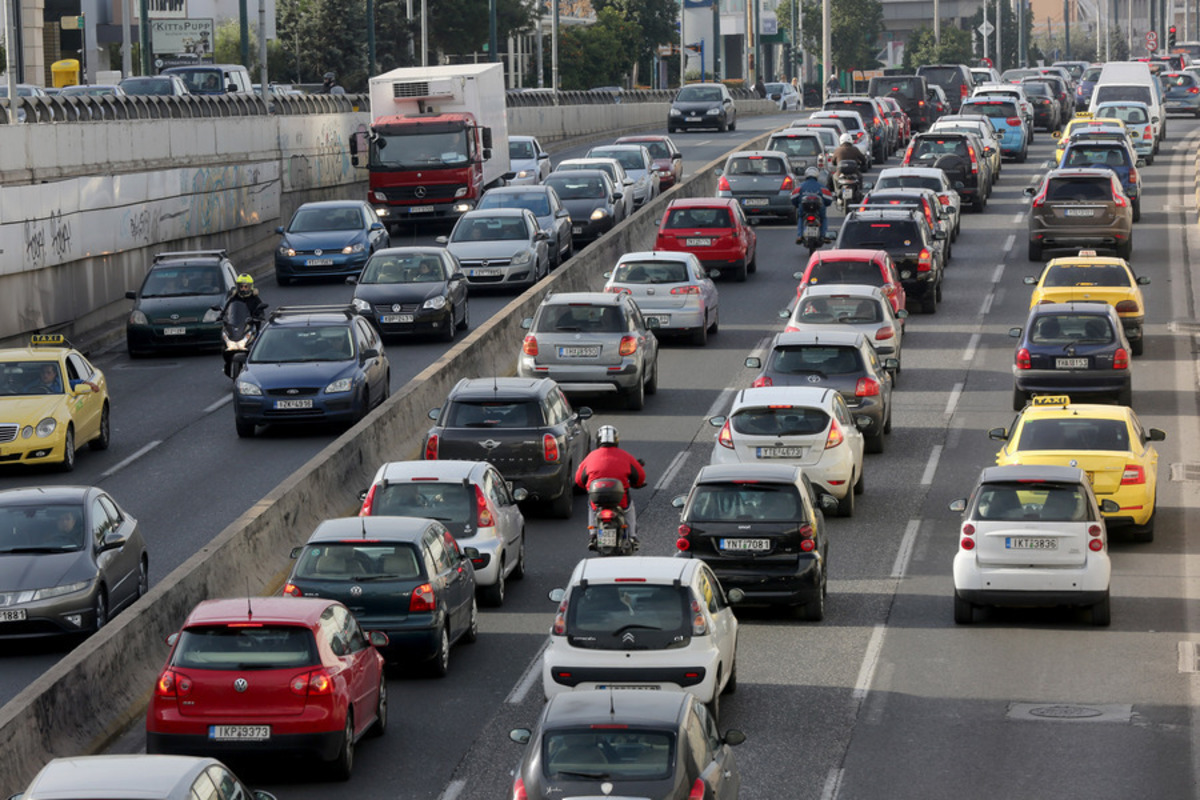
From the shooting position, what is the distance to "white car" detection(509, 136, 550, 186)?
57.3m

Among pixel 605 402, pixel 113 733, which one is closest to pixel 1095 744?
pixel 113 733

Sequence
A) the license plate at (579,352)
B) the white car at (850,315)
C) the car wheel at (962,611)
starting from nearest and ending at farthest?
the car wheel at (962,611), the license plate at (579,352), the white car at (850,315)

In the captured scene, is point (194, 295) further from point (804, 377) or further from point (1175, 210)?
point (1175, 210)

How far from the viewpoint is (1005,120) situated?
6481cm

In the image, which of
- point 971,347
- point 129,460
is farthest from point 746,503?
point 971,347

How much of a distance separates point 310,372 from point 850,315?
7626mm

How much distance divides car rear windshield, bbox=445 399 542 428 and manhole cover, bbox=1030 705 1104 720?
8.57 metres

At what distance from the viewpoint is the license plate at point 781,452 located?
24.0m

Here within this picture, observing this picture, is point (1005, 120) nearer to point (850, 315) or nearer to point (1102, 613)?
point (850, 315)

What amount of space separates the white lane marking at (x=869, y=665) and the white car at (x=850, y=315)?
10732mm

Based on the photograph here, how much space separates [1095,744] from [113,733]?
749 centimetres

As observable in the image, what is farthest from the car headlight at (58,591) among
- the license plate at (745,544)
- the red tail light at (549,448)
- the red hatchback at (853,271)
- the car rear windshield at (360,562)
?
the red hatchback at (853,271)

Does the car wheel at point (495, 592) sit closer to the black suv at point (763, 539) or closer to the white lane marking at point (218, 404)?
the black suv at point (763, 539)

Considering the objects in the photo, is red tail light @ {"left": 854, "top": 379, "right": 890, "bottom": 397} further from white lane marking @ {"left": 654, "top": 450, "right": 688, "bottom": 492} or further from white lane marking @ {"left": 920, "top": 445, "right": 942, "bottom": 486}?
white lane marking @ {"left": 654, "top": 450, "right": 688, "bottom": 492}
